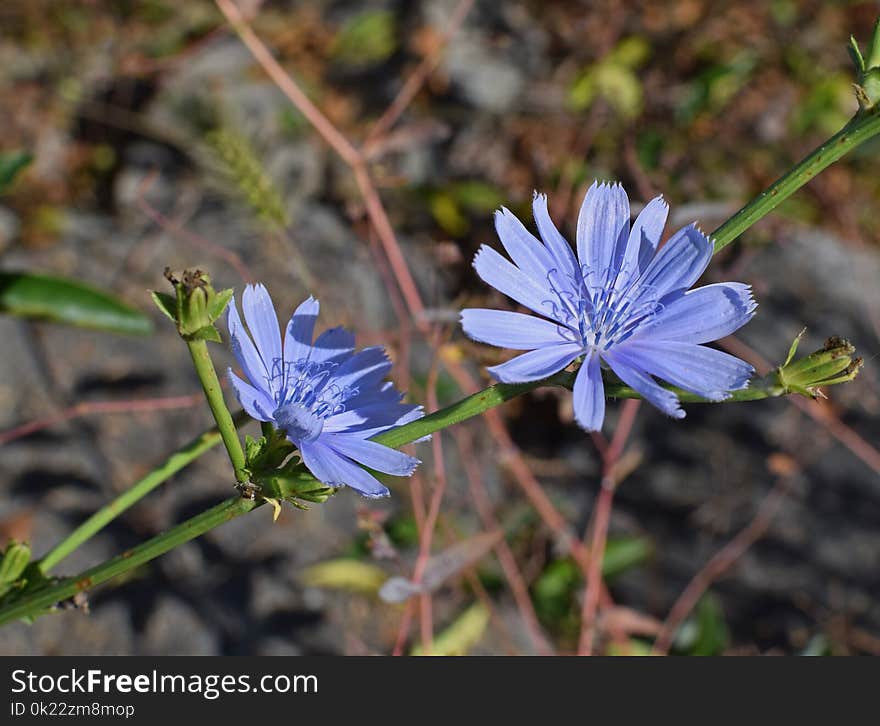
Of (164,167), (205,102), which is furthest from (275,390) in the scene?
(164,167)

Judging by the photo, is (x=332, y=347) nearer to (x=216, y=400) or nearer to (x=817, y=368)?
(x=216, y=400)

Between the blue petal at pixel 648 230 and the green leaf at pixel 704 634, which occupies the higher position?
the blue petal at pixel 648 230

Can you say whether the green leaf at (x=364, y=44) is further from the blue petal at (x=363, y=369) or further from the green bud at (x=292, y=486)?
the green bud at (x=292, y=486)

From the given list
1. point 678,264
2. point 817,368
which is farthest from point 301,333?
point 817,368

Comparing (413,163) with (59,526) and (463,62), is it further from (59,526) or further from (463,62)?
(59,526)

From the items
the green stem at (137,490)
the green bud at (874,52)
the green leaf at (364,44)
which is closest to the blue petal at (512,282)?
the green stem at (137,490)
